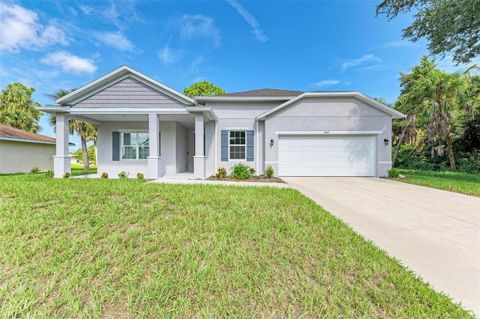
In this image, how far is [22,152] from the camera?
1402 centimetres

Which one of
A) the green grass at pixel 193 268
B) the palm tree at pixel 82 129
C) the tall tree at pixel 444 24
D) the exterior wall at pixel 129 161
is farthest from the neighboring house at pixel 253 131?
the palm tree at pixel 82 129

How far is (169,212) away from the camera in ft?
12.7

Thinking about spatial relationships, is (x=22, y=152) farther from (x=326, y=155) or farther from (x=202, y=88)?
(x=326, y=155)

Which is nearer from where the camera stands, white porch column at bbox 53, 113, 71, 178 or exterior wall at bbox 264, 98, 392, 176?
white porch column at bbox 53, 113, 71, 178

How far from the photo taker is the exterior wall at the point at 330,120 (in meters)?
10.4

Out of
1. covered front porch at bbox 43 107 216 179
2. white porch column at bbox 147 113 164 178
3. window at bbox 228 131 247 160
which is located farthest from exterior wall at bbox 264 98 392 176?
white porch column at bbox 147 113 164 178

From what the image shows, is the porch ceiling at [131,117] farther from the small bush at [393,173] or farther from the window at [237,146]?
the small bush at [393,173]

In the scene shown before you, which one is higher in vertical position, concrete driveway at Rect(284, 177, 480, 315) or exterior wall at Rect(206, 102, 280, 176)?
exterior wall at Rect(206, 102, 280, 176)

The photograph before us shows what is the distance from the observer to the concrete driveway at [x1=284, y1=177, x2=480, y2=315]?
236 cm

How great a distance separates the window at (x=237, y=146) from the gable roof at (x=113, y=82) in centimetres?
318

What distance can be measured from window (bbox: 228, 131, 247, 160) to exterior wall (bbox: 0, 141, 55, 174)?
1457cm

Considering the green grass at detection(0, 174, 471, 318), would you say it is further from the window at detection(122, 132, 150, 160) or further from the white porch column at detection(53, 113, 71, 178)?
the window at detection(122, 132, 150, 160)


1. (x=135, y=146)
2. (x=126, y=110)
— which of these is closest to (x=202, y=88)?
(x=135, y=146)

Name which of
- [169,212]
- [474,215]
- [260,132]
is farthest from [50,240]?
[260,132]
